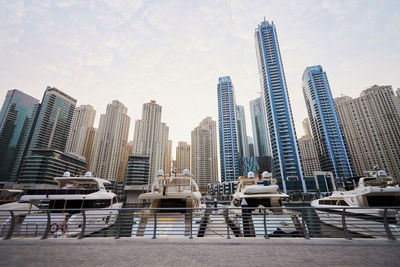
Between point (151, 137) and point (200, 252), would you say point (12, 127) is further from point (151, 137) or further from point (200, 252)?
point (200, 252)

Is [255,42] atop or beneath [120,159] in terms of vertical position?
atop

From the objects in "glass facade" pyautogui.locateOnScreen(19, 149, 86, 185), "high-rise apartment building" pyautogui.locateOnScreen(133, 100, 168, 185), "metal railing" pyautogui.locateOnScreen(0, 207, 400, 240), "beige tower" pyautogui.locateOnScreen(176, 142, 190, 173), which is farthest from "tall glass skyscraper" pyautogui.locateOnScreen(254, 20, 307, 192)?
"glass facade" pyautogui.locateOnScreen(19, 149, 86, 185)

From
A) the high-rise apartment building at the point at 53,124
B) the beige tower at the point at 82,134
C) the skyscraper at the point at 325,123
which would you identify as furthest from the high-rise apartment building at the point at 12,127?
the skyscraper at the point at 325,123

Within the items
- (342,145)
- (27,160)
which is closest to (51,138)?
(27,160)

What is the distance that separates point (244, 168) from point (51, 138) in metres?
145

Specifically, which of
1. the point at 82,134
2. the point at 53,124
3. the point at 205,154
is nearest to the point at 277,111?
the point at 205,154

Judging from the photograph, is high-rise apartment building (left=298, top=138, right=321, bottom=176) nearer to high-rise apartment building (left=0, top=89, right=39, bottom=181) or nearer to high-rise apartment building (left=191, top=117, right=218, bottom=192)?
high-rise apartment building (left=191, top=117, right=218, bottom=192)

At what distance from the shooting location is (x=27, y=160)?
300 ft

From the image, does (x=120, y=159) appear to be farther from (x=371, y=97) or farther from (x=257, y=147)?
(x=371, y=97)

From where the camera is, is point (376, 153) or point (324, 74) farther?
point (324, 74)

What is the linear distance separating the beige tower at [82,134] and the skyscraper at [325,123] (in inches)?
7278

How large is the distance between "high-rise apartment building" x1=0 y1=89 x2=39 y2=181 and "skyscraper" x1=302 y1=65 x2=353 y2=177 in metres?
211

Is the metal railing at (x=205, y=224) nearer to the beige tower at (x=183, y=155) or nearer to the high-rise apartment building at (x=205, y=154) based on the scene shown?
the high-rise apartment building at (x=205, y=154)

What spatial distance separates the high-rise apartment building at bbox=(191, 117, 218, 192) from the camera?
149 m
